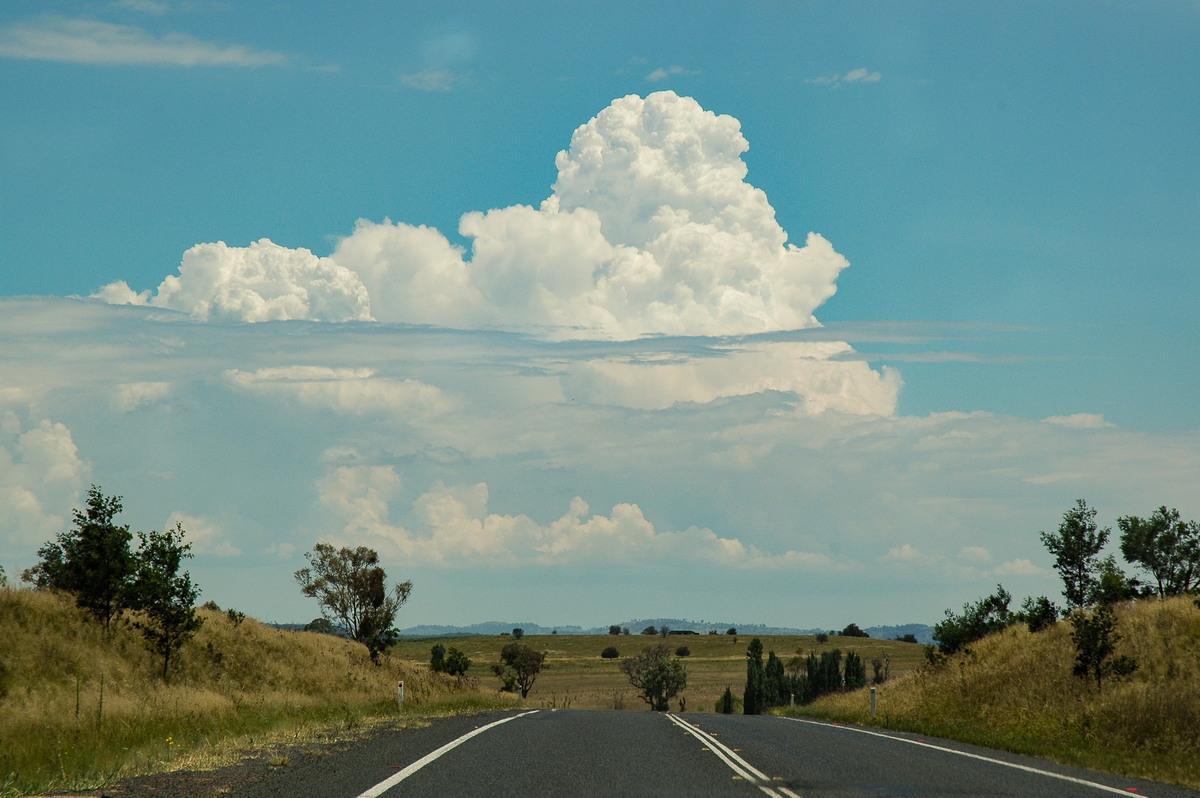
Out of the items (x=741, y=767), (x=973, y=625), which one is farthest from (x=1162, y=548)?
(x=741, y=767)

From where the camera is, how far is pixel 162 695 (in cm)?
3069

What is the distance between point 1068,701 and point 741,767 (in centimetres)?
1504

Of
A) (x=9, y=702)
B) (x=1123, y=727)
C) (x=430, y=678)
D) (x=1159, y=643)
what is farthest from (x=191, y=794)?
(x=430, y=678)

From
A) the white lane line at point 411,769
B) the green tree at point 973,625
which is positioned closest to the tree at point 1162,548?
the green tree at point 973,625

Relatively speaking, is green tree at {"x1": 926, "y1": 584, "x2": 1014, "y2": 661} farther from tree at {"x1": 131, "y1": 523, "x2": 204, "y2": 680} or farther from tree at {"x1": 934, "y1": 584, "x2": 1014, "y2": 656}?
tree at {"x1": 131, "y1": 523, "x2": 204, "y2": 680}

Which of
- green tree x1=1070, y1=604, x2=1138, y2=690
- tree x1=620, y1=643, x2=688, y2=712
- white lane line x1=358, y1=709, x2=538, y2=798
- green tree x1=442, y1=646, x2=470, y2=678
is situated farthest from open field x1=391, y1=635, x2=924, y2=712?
white lane line x1=358, y1=709, x2=538, y2=798

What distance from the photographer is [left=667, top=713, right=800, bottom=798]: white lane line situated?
11546 millimetres

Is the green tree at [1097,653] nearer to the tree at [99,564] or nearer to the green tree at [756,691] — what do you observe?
the tree at [99,564]

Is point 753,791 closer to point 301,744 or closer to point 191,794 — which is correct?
point 191,794

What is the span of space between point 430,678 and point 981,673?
34.3 metres

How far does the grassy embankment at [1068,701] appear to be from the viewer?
18250 millimetres

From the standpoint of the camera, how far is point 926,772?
14.0 metres

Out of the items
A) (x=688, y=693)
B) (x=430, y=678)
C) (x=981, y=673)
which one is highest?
(x=981, y=673)

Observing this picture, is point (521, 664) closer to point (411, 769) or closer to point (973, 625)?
point (973, 625)
